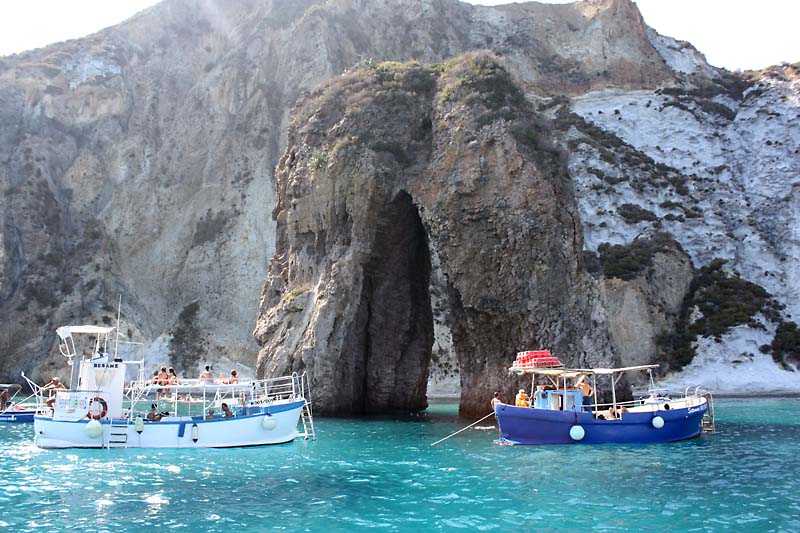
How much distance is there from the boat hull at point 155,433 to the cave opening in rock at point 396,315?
38.9 feet

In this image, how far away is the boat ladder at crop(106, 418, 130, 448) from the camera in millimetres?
25766

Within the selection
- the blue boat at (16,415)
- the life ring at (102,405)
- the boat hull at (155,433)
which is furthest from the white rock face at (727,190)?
the blue boat at (16,415)

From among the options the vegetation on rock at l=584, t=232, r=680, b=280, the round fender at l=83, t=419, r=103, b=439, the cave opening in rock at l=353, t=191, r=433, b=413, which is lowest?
the round fender at l=83, t=419, r=103, b=439

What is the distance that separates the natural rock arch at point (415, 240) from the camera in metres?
32.4

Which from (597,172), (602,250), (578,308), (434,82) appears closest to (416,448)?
(578,308)

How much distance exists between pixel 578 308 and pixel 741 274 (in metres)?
35.4

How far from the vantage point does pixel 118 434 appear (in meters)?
25.8

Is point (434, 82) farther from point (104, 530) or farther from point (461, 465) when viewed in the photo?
point (104, 530)

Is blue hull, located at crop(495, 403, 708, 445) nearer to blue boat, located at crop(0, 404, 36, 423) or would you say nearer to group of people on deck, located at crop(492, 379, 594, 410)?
group of people on deck, located at crop(492, 379, 594, 410)

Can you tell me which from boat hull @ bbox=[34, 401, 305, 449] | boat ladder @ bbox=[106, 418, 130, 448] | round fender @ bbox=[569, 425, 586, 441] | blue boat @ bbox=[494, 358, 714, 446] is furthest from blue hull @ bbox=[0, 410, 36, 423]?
round fender @ bbox=[569, 425, 586, 441]

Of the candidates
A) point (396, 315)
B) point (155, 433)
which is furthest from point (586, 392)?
point (155, 433)

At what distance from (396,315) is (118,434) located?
17.7 meters

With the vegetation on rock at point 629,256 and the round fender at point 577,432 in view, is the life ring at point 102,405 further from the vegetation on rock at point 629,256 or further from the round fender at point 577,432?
the vegetation on rock at point 629,256

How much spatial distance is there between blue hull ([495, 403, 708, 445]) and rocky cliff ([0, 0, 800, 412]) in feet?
71.5
